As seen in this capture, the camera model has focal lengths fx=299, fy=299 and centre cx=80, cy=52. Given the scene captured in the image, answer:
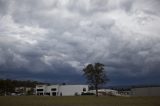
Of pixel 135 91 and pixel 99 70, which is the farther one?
pixel 135 91

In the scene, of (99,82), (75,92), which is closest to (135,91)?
(99,82)

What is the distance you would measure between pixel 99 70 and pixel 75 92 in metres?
57.3

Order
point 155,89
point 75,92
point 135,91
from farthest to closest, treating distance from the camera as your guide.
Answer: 1. point 75,92
2. point 135,91
3. point 155,89

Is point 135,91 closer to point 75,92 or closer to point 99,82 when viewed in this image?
point 99,82

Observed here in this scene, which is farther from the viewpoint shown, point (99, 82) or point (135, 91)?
point (135, 91)

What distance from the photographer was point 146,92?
147625 millimetres

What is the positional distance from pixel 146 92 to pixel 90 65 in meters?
30.7

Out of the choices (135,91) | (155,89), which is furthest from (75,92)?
(155,89)

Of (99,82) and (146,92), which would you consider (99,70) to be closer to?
(99,82)

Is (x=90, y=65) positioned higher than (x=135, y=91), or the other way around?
(x=90, y=65)

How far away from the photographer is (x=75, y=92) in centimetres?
19888

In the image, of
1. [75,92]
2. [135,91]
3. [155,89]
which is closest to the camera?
[155,89]

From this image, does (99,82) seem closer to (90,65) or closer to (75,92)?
(90,65)

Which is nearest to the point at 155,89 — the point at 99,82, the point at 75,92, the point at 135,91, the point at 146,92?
the point at 146,92
